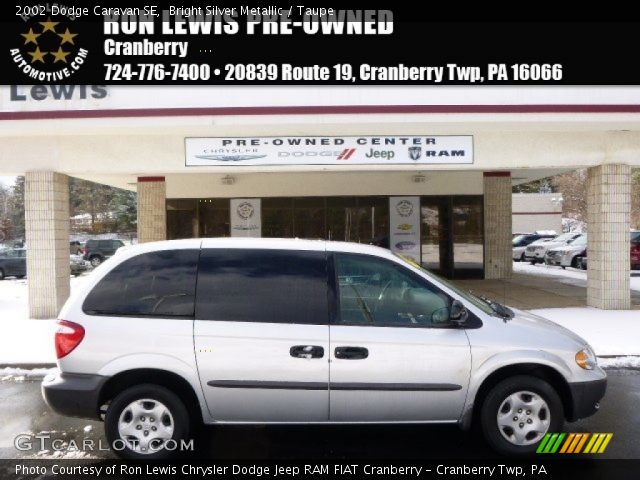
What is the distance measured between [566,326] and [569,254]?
14872mm

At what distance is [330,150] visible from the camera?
11453 mm

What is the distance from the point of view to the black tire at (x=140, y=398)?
4.59 m

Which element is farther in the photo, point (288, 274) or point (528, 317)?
point (528, 317)

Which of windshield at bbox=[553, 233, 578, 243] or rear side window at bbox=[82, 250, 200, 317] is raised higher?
rear side window at bbox=[82, 250, 200, 317]

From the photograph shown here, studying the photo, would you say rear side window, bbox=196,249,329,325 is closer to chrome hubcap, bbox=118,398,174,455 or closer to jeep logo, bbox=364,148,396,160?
chrome hubcap, bbox=118,398,174,455

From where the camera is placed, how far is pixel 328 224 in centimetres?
1920

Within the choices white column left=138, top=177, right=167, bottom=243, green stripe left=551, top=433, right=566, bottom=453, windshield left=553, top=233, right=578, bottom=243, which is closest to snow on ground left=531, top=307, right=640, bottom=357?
green stripe left=551, top=433, right=566, bottom=453

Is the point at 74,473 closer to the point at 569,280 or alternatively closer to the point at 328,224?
the point at 328,224

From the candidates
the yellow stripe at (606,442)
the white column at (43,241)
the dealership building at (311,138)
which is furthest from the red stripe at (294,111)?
the yellow stripe at (606,442)

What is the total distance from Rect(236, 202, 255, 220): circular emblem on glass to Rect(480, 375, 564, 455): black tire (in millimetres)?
14934

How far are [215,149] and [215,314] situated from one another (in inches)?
290

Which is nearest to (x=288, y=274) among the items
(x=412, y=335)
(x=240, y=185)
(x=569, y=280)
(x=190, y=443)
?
(x=412, y=335)

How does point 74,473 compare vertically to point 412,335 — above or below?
below

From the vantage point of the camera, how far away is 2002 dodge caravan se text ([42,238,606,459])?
456 centimetres
